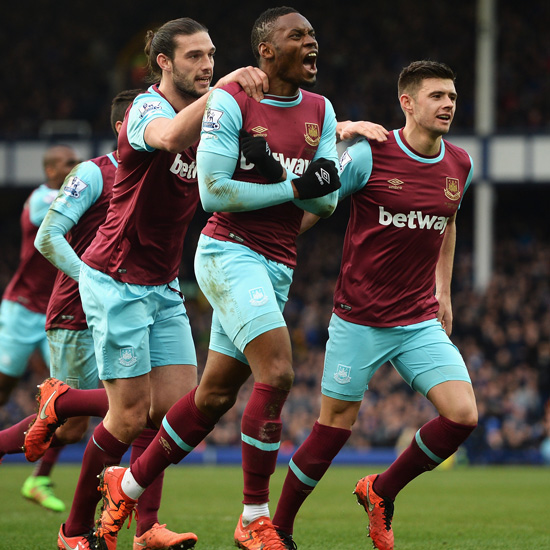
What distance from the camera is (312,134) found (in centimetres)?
504

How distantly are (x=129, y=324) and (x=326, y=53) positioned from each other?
843 inches

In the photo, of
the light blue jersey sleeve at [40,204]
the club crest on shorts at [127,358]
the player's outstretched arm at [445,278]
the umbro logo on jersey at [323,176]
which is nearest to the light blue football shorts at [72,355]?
the club crest on shorts at [127,358]

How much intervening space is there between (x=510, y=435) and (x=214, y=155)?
14022 mm

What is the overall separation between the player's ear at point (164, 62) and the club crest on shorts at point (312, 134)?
913 millimetres

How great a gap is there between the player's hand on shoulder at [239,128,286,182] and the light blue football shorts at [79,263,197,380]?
3.72 ft

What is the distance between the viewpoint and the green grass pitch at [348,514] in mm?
6230

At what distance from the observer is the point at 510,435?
57.5 ft

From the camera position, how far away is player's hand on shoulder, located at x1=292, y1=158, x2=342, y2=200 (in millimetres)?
4793

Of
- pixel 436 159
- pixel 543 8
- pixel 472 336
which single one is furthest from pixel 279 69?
pixel 543 8

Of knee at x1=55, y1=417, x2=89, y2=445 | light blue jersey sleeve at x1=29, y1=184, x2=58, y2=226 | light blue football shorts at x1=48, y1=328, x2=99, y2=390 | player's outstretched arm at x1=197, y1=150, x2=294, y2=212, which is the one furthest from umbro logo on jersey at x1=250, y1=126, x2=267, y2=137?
light blue jersey sleeve at x1=29, y1=184, x2=58, y2=226

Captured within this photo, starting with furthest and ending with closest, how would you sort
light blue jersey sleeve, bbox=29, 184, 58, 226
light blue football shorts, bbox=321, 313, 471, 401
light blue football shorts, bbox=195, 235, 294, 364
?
light blue jersey sleeve, bbox=29, 184, 58, 226, light blue football shorts, bbox=321, 313, 471, 401, light blue football shorts, bbox=195, 235, 294, 364

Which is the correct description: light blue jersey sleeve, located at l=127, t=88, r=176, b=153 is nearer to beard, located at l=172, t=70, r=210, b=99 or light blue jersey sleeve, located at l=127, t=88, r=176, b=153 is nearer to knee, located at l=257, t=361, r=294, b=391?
beard, located at l=172, t=70, r=210, b=99

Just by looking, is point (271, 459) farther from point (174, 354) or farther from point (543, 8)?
point (543, 8)

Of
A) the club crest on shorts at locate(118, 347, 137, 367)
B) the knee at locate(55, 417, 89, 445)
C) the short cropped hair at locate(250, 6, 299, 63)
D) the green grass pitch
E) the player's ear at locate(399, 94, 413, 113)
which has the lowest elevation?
the green grass pitch
